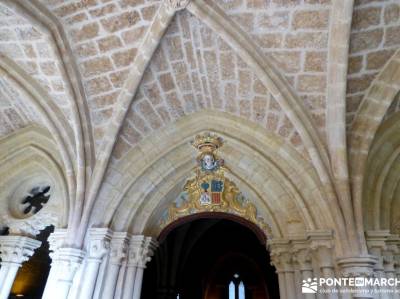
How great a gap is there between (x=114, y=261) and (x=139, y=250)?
1.29ft

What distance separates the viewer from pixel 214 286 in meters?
9.74

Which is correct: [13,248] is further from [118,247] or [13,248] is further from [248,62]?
[248,62]

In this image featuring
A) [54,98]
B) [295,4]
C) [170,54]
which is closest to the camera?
[295,4]

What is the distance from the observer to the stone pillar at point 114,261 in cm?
433

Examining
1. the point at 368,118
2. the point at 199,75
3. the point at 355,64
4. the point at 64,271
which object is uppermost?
the point at 199,75

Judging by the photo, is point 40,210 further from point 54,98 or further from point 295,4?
point 295,4

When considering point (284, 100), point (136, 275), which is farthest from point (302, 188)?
point (136, 275)

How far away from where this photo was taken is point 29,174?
5863 mm

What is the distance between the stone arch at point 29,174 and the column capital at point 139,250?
1.54 m

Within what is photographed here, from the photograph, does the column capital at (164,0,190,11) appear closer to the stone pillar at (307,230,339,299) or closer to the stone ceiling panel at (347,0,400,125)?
the stone ceiling panel at (347,0,400,125)

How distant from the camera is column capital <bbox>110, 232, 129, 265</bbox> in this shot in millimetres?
4504

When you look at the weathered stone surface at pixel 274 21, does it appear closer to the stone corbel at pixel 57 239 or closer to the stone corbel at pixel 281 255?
the stone corbel at pixel 281 255

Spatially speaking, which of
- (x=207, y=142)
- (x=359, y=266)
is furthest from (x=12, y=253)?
(x=359, y=266)

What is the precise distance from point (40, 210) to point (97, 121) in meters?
1.98
